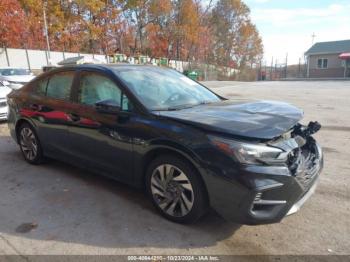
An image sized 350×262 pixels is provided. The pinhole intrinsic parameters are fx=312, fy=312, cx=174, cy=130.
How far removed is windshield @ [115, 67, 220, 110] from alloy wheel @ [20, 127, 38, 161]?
2112 mm

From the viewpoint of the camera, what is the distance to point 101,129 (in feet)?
12.2

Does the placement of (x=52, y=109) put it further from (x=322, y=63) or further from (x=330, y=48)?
(x=330, y=48)

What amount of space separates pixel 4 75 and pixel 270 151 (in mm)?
15440

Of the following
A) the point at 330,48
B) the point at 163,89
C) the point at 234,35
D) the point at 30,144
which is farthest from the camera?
the point at 234,35

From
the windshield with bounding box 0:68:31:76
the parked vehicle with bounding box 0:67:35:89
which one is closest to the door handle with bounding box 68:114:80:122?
the parked vehicle with bounding box 0:67:35:89

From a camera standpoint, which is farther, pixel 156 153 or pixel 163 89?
pixel 163 89

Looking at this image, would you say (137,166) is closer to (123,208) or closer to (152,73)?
(123,208)

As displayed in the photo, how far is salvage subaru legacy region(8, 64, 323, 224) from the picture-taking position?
2.71 m

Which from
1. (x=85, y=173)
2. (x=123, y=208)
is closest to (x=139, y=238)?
(x=123, y=208)

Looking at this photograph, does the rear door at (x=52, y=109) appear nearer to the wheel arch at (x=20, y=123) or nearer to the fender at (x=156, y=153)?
the wheel arch at (x=20, y=123)

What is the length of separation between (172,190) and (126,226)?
61 centimetres

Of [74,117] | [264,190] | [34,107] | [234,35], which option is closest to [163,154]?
[264,190]

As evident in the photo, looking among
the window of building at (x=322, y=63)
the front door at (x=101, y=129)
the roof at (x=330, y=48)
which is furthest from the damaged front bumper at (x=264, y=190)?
the window of building at (x=322, y=63)

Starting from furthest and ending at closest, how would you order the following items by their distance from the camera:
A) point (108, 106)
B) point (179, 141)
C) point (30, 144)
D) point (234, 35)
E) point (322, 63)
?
1. point (234, 35)
2. point (322, 63)
3. point (30, 144)
4. point (108, 106)
5. point (179, 141)
